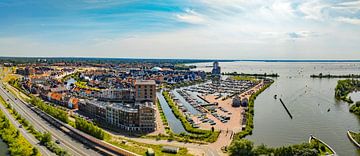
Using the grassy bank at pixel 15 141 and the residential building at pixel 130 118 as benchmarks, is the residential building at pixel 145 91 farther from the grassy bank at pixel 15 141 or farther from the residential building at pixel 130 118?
the grassy bank at pixel 15 141

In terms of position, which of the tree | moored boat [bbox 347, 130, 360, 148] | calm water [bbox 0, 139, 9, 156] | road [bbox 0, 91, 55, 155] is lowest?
calm water [bbox 0, 139, 9, 156]

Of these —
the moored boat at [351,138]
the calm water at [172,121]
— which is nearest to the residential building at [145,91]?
the calm water at [172,121]

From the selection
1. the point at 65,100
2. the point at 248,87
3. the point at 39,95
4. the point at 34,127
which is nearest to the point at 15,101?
the point at 39,95

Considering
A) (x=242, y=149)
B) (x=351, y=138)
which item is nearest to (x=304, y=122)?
(x=351, y=138)

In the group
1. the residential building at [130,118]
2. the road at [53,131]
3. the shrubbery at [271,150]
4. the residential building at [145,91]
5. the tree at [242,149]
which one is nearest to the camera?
the shrubbery at [271,150]

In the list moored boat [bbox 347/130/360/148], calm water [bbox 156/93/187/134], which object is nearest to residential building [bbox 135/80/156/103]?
calm water [bbox 156/93/187/134]

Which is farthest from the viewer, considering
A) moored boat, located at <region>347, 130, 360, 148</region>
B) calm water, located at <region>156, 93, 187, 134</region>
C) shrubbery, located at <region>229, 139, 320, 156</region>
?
calm water, located at <region>156, 93, 187, 134</region>

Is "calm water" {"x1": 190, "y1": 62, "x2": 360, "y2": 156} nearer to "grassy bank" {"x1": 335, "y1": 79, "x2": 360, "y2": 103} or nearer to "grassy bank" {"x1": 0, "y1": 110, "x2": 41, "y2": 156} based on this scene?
"grassy bank" {"x1": 335, "y1": 79, "x2": 360, "y2": 103}

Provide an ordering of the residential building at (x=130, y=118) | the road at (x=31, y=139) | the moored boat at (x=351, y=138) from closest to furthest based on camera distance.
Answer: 1. the road at (x=31, y=139)
2. the moored boat at (x=351, y=138)
3. the residential building at (x=130, y=118)

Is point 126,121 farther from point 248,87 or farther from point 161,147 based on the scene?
point 248,87
